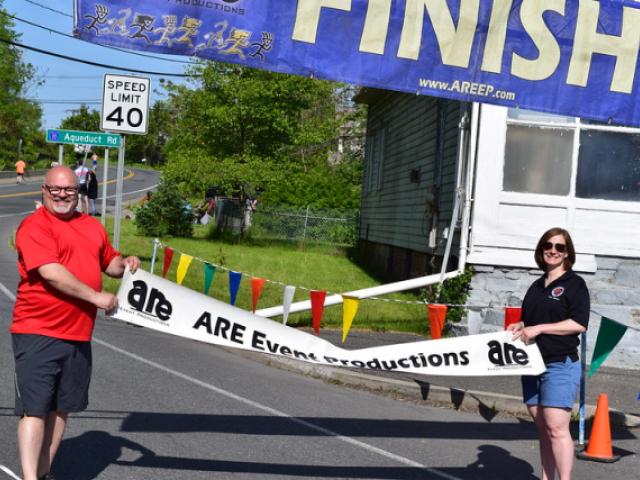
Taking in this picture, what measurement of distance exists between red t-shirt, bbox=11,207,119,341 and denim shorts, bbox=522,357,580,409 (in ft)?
9.57

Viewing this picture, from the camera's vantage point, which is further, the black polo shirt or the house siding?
the house siding

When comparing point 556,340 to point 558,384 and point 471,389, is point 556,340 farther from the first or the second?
point 471,389

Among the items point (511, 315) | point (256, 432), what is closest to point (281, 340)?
point (256, 432)

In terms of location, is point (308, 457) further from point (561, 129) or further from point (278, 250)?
point (278, 250)

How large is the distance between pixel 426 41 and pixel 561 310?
2815mm

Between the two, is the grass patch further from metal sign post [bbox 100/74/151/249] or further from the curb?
the curb

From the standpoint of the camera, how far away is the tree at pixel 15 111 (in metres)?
67.7

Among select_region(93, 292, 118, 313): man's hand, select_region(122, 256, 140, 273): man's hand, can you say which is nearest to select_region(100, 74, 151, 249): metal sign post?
select_region(122, 256, 140, 273): man's hand

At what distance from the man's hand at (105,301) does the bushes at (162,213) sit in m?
23.3

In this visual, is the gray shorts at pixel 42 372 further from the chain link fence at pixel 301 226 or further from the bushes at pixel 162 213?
the chain link fence at pixel 301 226

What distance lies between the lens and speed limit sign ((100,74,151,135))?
48.5 ft

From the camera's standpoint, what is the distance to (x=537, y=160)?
13070mm

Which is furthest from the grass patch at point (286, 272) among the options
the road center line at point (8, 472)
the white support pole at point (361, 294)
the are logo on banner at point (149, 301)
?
the road center line at point (8, 472)

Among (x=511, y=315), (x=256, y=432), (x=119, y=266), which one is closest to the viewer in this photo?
(x=119, y=266)
